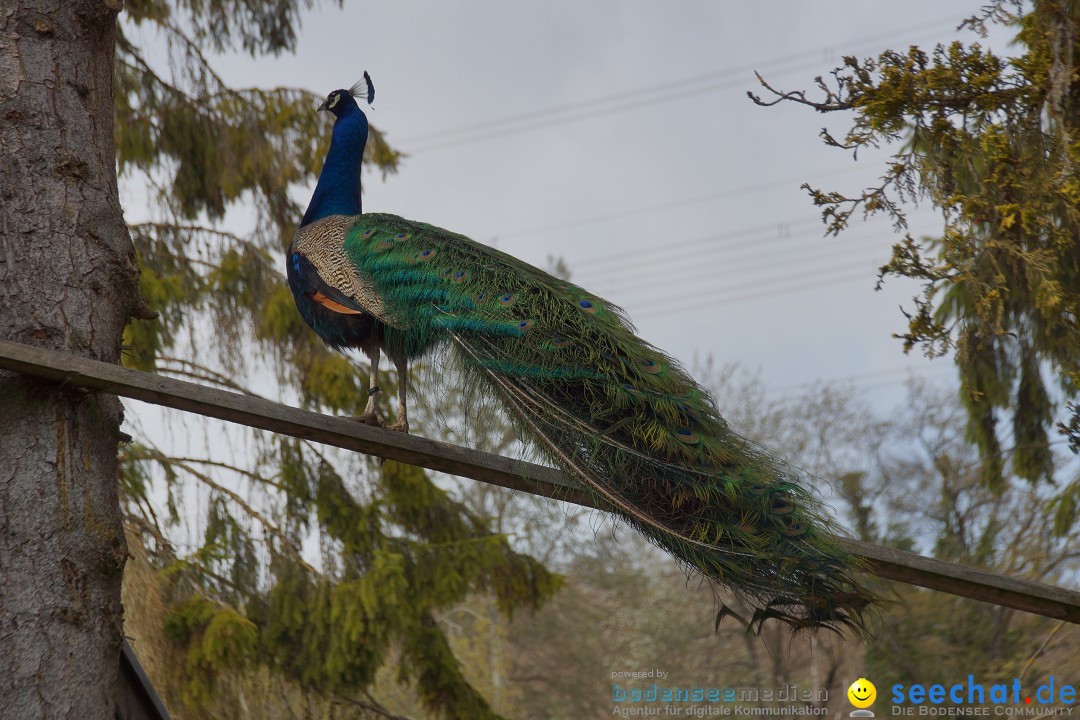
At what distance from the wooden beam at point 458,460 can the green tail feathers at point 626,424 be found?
13 cm

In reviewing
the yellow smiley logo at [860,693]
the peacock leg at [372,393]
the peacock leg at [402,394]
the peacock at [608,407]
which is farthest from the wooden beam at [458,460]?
the yellow smiley logo at [860,693]

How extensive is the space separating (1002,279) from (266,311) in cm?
474

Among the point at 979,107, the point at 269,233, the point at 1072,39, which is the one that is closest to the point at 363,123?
the point at 269,233

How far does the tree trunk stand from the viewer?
10.1 ft

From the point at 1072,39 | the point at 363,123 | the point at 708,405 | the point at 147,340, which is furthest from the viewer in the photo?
the point at 147,340

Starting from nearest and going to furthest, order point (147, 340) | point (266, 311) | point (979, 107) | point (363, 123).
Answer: point (979, 107)
point (363, 123)
point (147, 340)
point (266, 311)

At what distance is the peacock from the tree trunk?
41.0 inches

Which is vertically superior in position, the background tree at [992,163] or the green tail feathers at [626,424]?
the background tree at [992,163]

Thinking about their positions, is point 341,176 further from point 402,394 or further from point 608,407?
point 608,407

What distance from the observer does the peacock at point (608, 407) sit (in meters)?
3.52

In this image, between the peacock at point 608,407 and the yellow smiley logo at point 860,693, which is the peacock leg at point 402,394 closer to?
the peacock at point 608,407

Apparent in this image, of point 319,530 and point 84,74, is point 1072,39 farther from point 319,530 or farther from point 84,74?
point 319,530

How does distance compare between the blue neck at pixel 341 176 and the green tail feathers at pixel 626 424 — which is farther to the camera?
the blue neck at pixel 341 176

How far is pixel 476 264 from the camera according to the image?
417cm
